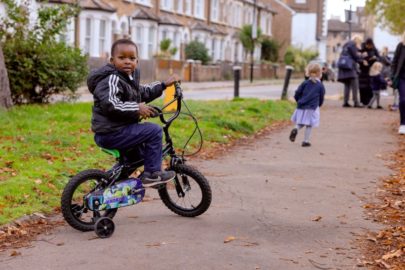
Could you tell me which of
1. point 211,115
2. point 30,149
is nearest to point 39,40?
point 211,115

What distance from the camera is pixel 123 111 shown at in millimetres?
6074

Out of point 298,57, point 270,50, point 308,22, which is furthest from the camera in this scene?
point 308,22

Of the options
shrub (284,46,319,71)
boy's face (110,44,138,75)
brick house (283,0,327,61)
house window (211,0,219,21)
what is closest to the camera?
boy's face (110,44,138,75)

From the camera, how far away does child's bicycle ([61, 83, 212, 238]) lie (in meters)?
6.20

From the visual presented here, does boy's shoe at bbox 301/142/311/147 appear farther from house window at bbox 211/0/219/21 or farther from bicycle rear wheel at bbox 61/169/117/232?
house window at bbox 211/0/219/21

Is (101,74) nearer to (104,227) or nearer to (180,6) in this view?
(104,227)

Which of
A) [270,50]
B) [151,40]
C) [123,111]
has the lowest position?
[123,111]

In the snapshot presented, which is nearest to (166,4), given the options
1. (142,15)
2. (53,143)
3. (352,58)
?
(142,15)

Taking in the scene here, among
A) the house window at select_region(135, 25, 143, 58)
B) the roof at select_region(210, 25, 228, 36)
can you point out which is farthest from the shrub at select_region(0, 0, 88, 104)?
the roof at select_region(210, 25, 228, 36)

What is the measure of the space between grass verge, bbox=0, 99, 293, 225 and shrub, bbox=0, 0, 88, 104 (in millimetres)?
557

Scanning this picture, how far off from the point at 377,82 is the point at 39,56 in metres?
9.40

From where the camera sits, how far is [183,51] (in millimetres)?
50375

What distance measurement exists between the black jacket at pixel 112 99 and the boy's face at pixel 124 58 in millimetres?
43

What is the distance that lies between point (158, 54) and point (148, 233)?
123ft
